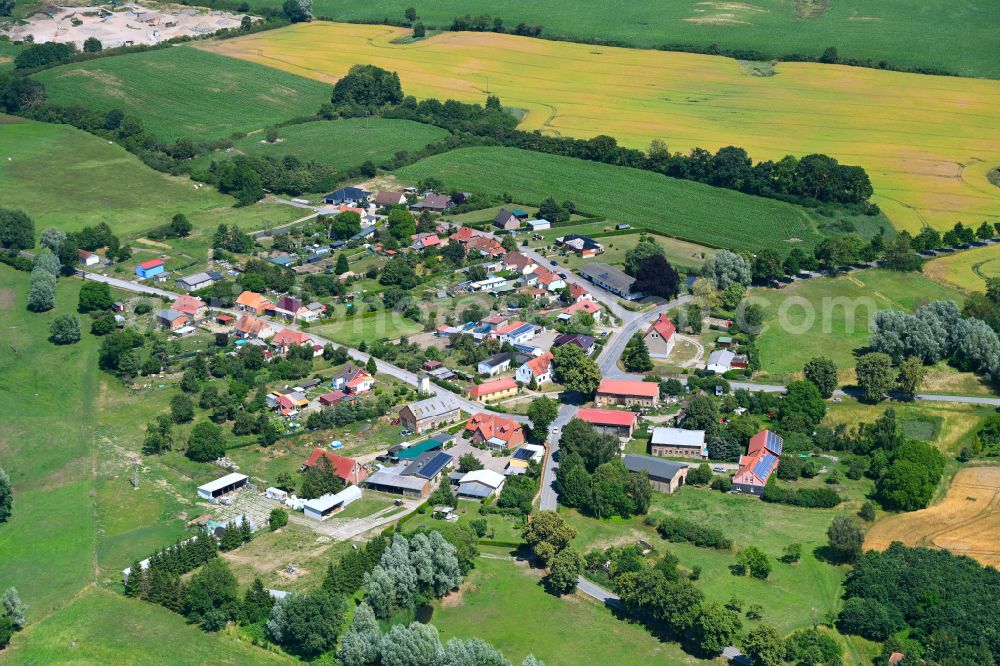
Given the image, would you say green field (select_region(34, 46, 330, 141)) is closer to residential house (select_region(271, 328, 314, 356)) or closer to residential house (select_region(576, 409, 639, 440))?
residential house (select_region(271, 328, 314, 356))

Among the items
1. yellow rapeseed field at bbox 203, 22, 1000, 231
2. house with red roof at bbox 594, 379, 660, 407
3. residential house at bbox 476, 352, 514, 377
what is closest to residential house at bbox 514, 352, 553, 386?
residential house at bbox 476, 352, 514, 377

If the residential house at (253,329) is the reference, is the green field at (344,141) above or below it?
above

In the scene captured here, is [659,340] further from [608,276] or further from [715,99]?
[715,99]

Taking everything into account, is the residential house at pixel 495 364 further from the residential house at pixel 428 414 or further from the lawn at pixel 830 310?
the lawn at pixel 830 310

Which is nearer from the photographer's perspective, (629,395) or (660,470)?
(660,470)

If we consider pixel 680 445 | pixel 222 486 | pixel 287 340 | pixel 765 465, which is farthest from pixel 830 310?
pixel 222 486

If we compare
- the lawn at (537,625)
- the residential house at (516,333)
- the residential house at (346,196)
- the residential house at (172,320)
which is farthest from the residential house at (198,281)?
the lawn at (537,625)
